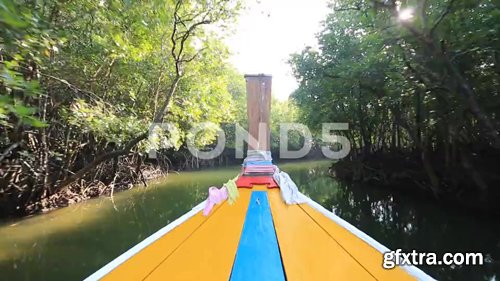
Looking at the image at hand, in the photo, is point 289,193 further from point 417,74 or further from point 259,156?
point 417,74

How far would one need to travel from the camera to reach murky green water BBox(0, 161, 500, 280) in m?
5.32

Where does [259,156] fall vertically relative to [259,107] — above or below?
below

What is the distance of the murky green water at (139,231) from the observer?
17.5ft

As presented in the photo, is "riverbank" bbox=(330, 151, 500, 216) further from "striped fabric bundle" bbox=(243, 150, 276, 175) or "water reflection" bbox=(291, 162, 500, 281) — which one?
"striped fabric bundle" bbox=(243, 150, 276, 175)

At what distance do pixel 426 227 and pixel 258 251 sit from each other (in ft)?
22.0

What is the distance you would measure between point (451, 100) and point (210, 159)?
21.7m

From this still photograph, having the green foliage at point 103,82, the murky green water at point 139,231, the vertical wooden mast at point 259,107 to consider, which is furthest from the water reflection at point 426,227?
the green foliage at point 103,82

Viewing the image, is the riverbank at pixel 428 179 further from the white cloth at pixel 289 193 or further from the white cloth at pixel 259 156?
the white cloth at pixel 289 193

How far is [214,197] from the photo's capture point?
313cm

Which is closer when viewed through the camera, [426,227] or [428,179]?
[426,227]

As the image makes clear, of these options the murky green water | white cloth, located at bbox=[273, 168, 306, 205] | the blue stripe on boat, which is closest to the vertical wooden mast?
white cloth, located at bbox=[273, 168, 306, 205]

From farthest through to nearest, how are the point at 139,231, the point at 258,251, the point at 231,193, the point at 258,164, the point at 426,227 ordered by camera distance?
the point at 139,231, the point at 426,227, the point at 258,164, the point at 231,193, the point at 258,251

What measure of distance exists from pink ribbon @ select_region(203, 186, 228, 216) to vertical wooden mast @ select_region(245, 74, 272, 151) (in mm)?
1214

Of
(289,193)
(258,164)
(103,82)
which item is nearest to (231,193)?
(289,193)
